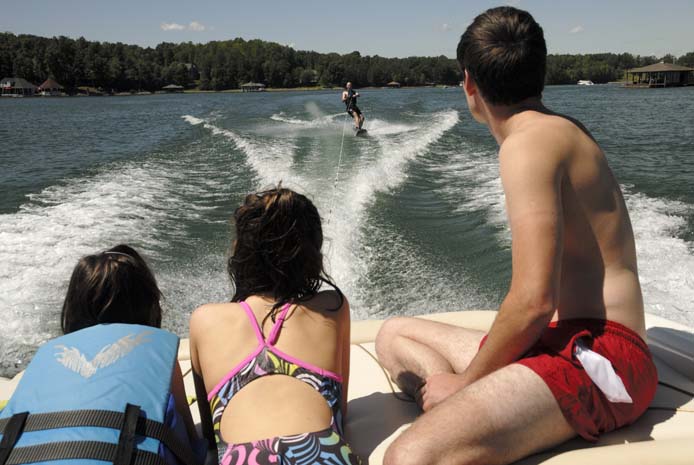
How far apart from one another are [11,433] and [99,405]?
0.56 ft

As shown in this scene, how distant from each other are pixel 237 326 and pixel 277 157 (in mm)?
8674

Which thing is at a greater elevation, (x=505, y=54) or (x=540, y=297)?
(x=505, y=54)

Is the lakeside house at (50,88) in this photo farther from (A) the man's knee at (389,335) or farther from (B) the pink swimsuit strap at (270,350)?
(B) the pink swimsuit strap at (270,350)

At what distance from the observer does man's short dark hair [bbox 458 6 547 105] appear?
151 centimetres

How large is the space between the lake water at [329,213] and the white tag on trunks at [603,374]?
2.67 m

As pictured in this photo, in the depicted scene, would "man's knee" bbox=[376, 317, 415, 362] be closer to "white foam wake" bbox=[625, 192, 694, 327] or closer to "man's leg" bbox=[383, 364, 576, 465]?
"man's leg" bbox=[383, 364, 576, 465]

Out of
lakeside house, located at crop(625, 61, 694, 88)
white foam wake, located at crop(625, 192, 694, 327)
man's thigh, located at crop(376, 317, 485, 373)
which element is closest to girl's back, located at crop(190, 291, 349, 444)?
man's thigh, located at crop(376, 317, 485, 373)

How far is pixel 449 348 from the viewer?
2.00m

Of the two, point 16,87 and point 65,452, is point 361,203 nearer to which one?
point 65,452

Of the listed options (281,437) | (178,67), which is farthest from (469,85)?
(178,67)

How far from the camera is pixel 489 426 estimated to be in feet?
4.69

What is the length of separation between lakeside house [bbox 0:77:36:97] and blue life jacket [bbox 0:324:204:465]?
277ft

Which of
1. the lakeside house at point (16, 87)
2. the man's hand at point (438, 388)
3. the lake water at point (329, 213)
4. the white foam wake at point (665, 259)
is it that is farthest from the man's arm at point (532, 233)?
the lakeside house at point (16, 87)

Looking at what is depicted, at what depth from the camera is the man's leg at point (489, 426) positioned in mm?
1402
